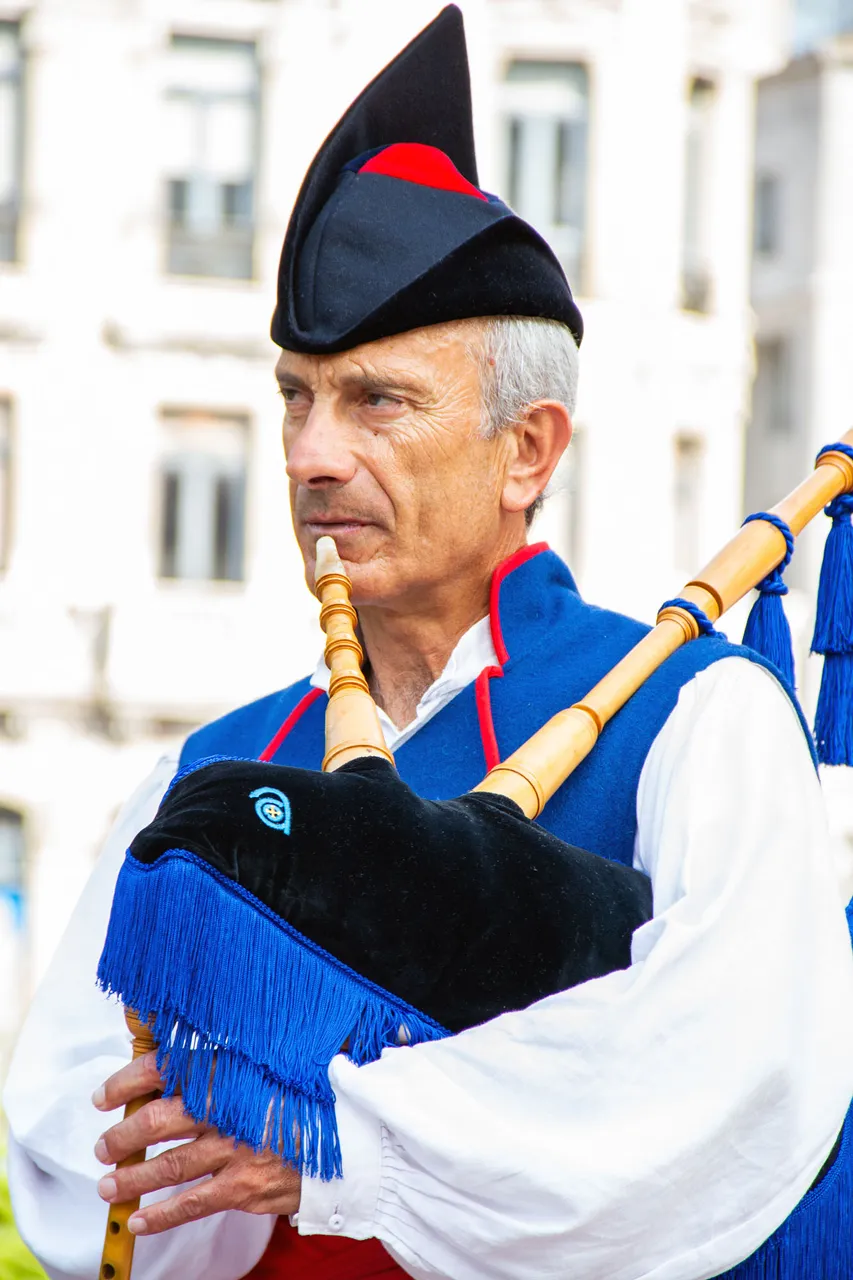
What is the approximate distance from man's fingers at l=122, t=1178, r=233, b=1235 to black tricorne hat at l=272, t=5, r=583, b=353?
98 centimetres

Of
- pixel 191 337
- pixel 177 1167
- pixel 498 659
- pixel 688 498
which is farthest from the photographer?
pixel 688 498

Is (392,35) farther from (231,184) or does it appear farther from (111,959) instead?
(111,959)

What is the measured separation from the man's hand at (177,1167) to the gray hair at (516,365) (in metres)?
0.91

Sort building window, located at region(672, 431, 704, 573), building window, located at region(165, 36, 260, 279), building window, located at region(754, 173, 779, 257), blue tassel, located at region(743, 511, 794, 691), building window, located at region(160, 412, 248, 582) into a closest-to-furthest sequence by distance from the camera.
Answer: blue tassel, located at region(743, 511, 794, 691)
building window, located at region(160, 412, 248, 582)
building window, located at region(165, 36, 260, 279)
building window, located at region(672, 431, 704, 573)
building window, located at region(754, 173, 779, 257)

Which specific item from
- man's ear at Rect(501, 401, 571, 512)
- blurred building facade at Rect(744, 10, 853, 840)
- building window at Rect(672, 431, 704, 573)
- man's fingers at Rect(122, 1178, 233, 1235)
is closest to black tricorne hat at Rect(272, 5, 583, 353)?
man's ear at Rect(501, 401, 571, 512)

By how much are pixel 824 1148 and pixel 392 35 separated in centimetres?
1188

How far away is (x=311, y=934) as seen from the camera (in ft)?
5.31

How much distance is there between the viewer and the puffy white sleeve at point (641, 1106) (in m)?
1.60

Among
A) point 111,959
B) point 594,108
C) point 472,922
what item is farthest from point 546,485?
point 594,108

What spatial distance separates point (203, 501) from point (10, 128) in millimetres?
3049

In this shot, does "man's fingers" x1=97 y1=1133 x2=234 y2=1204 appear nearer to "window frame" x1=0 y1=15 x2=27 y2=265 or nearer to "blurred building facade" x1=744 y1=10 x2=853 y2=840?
"window frame" x1=0 y1=15 x2=27 y2=265

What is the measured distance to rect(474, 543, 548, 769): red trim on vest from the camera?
82.1 inches

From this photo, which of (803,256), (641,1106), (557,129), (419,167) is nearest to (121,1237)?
(641,1106)

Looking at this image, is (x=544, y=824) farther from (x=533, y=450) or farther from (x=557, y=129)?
(x=557, y=129)
